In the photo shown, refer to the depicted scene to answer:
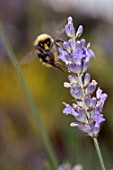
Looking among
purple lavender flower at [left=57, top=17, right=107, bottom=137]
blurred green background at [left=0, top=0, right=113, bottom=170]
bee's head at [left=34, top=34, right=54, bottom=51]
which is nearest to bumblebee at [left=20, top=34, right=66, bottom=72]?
bee's head at [left=34, top=34, right=54, bottom=51]

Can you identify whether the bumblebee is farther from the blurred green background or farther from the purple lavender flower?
the blurred green background

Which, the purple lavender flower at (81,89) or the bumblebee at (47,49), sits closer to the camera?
the purple lavender flower at (81,89)

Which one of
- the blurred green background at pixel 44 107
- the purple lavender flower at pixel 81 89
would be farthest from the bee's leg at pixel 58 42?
the blurred green background at pixel 44 107

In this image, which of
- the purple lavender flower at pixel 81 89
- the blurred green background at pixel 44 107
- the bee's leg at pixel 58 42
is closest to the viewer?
the purple lavender flower at pixel 81 89

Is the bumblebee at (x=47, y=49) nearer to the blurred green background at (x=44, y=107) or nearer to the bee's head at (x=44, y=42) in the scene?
the bee's head at (x=44, y=42)

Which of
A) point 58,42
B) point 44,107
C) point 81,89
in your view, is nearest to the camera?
point 81,89

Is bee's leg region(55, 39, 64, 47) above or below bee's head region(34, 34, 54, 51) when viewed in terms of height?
below

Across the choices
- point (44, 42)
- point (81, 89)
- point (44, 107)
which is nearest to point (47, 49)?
point (44, 42)

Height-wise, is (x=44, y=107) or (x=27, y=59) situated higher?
(x=44, y=107)

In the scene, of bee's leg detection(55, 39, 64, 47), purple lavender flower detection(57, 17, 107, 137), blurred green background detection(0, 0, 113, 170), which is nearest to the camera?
purple lavender flower detection(57, 17, 107, 137)

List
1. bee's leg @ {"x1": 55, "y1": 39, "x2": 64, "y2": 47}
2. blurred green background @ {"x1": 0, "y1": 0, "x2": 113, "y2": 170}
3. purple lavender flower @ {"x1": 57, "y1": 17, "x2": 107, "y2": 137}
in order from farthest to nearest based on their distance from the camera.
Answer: blurred green background @ {"x1": 0, "y1": 0, "x2": 113, "y2": 170} → bee's leg @ {"x1": 55, "y1": 39, "x2": 64, "y2": 47} → purple lavender flower @ {"x1": 57, "y1": 17, "x2": 107, "y2": 137}

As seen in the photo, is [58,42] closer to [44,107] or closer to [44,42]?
[44,42]
